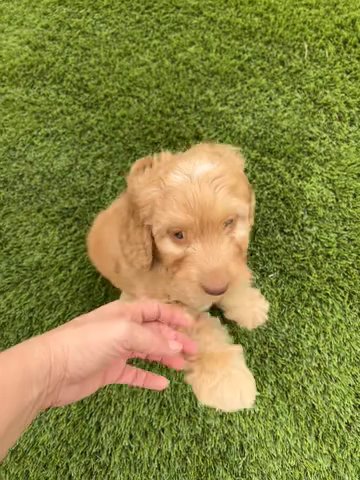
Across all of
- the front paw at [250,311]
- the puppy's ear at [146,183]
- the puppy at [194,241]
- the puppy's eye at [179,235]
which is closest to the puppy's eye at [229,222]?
the puppy at [194,241]

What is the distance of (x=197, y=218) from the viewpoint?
158 cm

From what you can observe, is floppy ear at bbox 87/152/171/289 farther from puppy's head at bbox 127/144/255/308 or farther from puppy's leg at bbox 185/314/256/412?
puppy's leg at bbox 185/314/256/412

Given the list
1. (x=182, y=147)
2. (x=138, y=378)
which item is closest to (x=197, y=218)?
(x=138, y=378)

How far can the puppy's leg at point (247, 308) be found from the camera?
225cm

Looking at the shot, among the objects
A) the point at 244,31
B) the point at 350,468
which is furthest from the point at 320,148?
the point at 350,468

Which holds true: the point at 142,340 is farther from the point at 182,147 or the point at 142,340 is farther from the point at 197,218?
the point at 182,147

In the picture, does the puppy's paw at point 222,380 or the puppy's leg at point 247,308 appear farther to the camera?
the puppy's leg at point 247,308

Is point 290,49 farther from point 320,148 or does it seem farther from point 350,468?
point 350,468

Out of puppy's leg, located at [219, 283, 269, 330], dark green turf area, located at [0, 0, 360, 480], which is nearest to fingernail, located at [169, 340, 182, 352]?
puppy's leg, located at [219, 283, 269, 330]

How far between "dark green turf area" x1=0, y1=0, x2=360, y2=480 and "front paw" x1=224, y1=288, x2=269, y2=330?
55 mm

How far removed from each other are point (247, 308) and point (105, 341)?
92 centimetres

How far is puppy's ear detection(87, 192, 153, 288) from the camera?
1742mm

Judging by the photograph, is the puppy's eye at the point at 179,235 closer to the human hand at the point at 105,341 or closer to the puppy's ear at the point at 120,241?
the puppy's ear at the point at 120,241

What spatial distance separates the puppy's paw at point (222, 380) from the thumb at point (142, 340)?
34 centimetres
